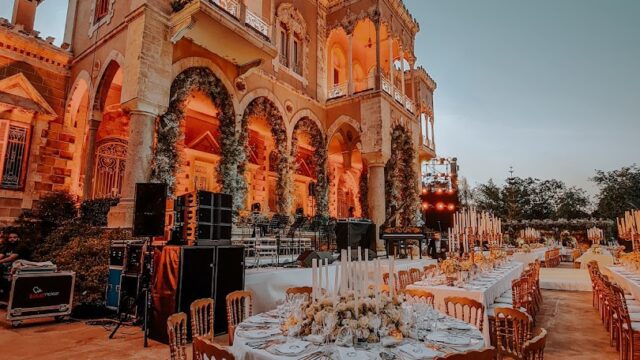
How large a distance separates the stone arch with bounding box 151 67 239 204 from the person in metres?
2.80

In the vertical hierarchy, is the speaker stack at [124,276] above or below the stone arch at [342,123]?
below

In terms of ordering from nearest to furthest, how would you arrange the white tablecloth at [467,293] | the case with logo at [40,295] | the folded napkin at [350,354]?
the folded napkin at [350,354], the white tablecloth at [467,293], the case with logo at [40,295]

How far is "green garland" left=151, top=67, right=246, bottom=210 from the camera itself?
7922mm

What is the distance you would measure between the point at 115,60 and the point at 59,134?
325cm

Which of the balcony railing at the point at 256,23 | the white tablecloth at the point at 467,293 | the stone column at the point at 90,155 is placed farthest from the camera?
the stone column at the point at 90,155

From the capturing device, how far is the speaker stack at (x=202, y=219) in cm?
500

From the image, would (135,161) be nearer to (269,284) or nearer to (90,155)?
(90,155)

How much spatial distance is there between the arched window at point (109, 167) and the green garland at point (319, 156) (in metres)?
5.64

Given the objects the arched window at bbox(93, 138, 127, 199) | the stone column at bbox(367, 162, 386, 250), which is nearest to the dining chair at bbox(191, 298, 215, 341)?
the arched window at bbox(93, 138, 127, 199)

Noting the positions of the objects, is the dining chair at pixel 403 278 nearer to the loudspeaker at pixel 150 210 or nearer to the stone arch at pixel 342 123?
the loudspeaker at pixel 150 210

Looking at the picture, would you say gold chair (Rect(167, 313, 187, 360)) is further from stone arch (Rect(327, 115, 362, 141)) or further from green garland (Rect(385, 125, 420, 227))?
green garland (Rect(385, 125, 420, 227))

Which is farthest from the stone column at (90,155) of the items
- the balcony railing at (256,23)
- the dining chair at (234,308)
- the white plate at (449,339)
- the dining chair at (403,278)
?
the white plate at (449,339)

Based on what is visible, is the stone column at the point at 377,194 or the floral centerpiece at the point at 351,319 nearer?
the floral centerpiece at the point at 351,319

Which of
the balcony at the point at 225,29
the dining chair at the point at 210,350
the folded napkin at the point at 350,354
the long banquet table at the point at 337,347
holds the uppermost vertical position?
the balcony at the point at 225,29
